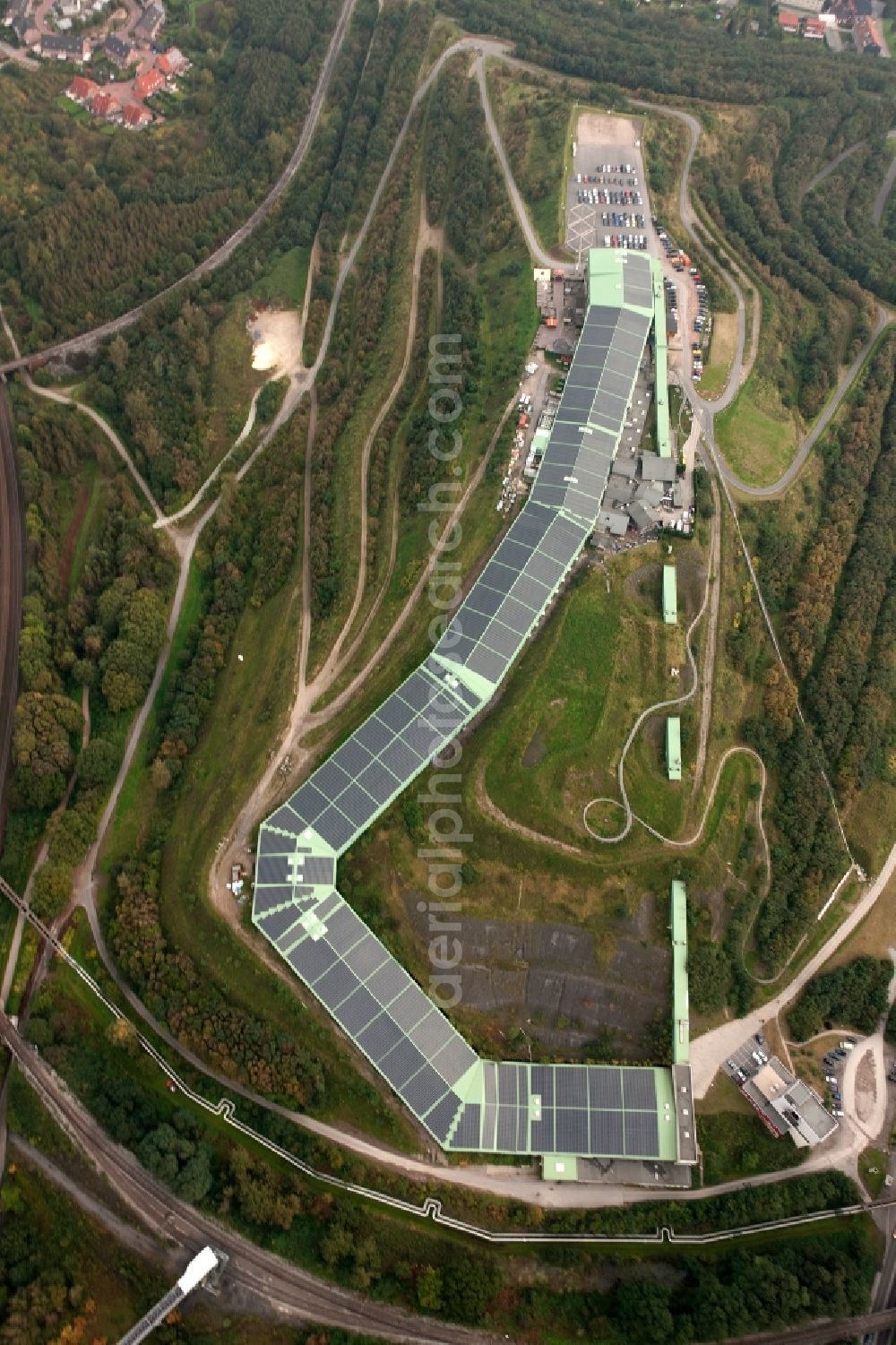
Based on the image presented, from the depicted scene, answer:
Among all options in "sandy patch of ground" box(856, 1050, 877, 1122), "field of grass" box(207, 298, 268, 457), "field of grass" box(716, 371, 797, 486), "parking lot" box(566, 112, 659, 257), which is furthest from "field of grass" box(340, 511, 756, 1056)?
"parking lot" box(566, 112, 659, 257)

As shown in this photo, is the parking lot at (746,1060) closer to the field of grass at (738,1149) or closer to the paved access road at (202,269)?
the field of grass at (738,1149)

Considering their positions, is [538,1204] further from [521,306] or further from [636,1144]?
[521,306]

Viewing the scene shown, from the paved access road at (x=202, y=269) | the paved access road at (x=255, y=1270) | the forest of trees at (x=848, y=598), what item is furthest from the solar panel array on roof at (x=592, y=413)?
the paved access road at (x=255, y=1270)

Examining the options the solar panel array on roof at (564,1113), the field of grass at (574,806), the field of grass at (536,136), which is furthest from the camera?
the field of grass at (536,136)

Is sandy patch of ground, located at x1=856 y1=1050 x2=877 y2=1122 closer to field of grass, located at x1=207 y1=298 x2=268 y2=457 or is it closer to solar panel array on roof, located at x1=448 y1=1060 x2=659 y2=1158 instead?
solar panel array on roof, located at x1=448 y1=1060 x2=659 y2=1158

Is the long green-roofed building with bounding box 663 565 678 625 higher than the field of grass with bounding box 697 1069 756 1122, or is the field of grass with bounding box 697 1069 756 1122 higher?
the long green-roofed building with bounding box 663 565 678 625

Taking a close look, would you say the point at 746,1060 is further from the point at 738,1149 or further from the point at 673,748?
the point at 673,748

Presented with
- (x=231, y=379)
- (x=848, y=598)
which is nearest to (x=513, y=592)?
(x=848, y=598)
